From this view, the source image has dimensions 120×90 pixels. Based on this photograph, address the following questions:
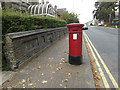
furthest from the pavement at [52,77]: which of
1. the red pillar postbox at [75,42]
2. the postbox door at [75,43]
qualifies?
the postbox door at [75,43]

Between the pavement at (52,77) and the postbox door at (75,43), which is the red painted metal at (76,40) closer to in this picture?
the postbox door at (75,43)

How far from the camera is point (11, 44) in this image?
319cm

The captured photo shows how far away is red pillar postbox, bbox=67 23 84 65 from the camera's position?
3.59 m

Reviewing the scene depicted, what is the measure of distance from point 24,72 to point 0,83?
31.3 inches

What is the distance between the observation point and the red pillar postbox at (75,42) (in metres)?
3.59

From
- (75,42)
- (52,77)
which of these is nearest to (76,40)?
(75,42)

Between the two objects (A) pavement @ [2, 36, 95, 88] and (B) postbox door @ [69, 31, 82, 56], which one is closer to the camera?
(A) pavement @ [2, 36, 95, 88]

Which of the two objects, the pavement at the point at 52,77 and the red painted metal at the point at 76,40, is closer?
the pavement at the point at 52,77

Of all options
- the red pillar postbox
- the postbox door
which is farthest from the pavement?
the postbox door

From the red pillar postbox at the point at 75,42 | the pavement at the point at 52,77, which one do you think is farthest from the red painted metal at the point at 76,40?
the pavement at the point at 52,77

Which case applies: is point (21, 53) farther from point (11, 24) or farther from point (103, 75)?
point (103, 75)

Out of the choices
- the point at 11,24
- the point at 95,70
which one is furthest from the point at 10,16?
the point at 95,70

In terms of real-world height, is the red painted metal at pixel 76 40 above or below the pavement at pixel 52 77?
above

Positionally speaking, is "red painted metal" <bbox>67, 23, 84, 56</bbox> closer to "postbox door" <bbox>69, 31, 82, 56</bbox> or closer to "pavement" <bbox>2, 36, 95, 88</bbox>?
"postbox door" <bbox>69, 31, 82, 56</bbox>
